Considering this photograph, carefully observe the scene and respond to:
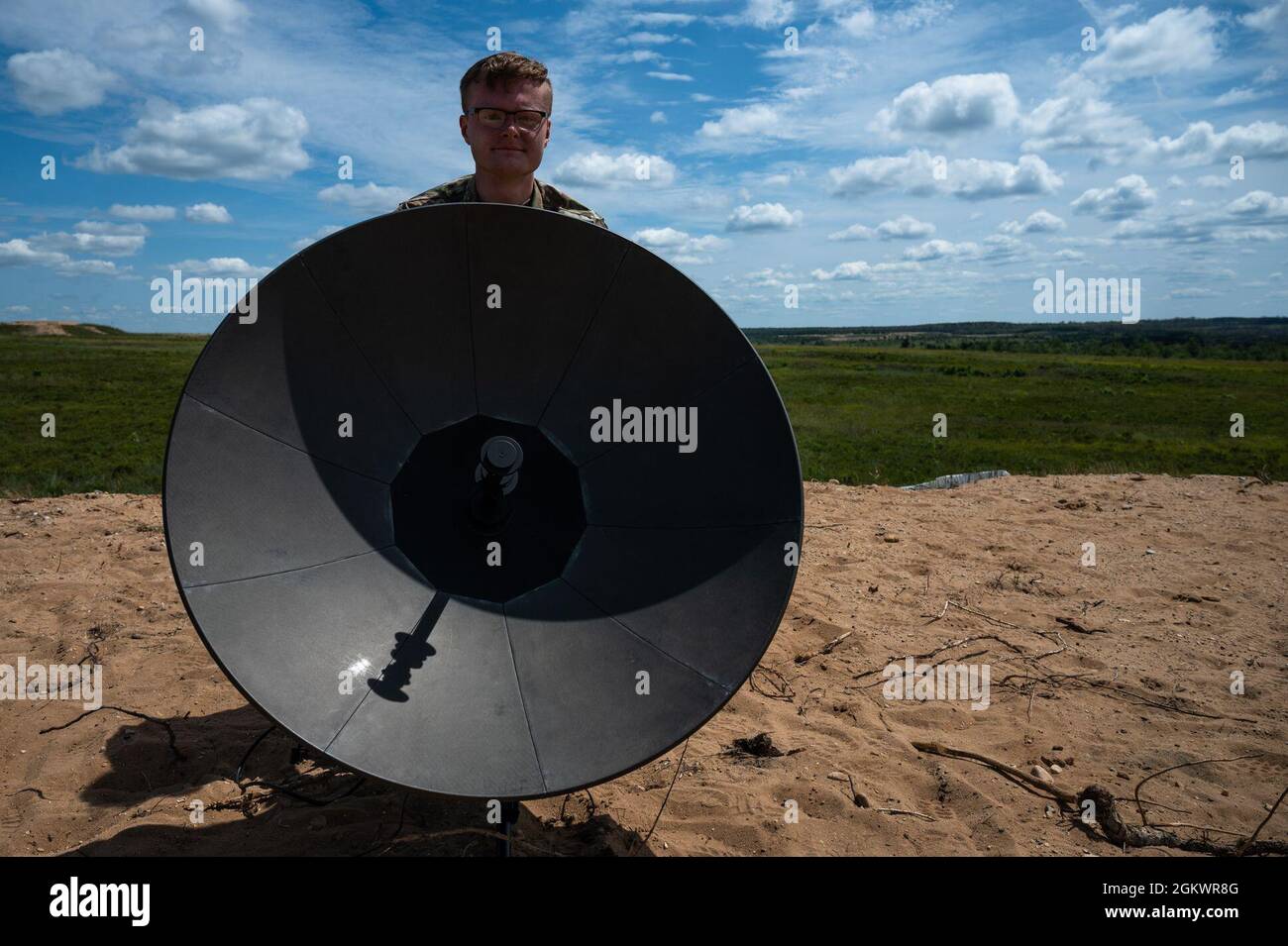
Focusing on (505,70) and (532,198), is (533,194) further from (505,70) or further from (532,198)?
(505,70)

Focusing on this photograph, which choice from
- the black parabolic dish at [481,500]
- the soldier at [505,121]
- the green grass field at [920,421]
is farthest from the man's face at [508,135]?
the green grass field at [920,421]

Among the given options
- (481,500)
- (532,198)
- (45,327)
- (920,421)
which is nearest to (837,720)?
(481,500)

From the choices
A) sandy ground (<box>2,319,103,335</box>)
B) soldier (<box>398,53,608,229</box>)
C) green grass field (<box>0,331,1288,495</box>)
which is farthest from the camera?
sandy ground (<box>2,319,103,335</box>)

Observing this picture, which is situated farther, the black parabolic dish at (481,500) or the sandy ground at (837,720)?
the sandy ground at (837,720)

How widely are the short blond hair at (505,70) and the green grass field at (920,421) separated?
10202 millimetres

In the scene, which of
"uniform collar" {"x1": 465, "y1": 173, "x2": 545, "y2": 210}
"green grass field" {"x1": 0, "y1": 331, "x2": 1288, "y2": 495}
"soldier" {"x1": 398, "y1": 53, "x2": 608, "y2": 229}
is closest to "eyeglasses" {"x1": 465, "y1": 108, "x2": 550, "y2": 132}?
"soldier" {"x1": 398, "y1": 53, "x2": 608, "y2": 229}

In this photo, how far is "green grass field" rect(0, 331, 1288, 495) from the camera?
17297mm

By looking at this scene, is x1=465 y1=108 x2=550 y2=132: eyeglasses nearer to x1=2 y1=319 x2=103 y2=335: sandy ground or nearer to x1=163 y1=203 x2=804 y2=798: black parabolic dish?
x1=163 y1=203 x2=804 y2=798: black parabolic dish

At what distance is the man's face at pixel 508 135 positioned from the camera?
4762mm

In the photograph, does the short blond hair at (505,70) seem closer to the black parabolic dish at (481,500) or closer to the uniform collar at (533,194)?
the uniform collar at (533,194)

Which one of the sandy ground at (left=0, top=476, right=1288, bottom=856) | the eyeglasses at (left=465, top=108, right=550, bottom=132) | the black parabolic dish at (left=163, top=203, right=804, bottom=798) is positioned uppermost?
the eyeglasses at (left=465, top=108, right=550, bottom=132)

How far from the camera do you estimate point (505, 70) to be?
4.74 metres

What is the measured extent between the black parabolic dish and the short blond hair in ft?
4.65
